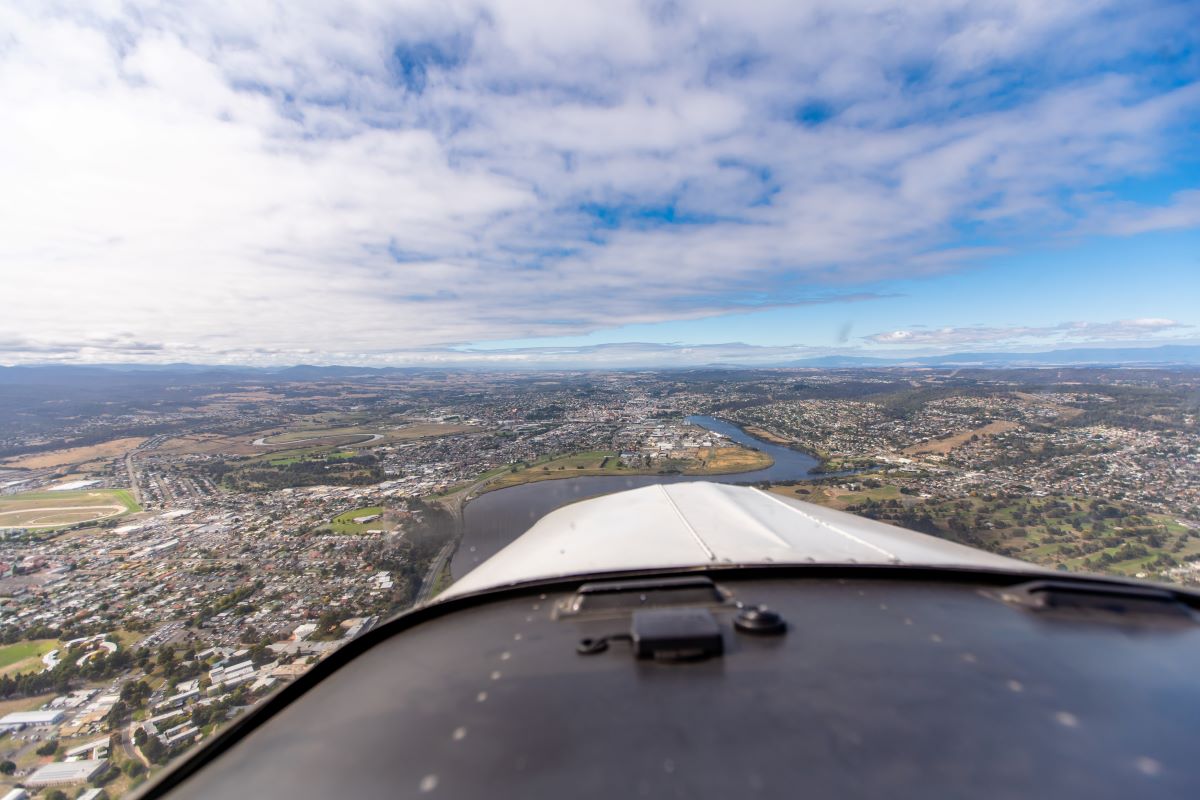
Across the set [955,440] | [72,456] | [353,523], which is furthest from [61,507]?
[955,440]

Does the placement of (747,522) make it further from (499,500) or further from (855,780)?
(499,500)

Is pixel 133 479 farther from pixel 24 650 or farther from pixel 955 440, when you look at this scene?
pixel 955 440

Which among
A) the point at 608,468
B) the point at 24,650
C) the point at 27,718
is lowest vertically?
the point at 608,468

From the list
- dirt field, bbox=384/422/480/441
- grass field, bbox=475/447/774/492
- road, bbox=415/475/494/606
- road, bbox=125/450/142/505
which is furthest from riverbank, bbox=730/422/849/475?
road, bbox=125/450/142/505

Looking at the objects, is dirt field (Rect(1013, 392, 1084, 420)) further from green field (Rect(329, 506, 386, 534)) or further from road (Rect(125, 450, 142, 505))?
road (Rect(125, 450, 142, 505))

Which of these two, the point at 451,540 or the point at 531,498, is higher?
the point at 451,540

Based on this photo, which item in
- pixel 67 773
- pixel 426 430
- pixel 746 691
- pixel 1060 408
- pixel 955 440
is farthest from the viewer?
pixel 426 430

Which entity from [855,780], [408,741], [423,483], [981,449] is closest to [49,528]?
[423,483]
